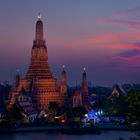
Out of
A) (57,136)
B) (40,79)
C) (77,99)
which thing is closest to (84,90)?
(77,99)

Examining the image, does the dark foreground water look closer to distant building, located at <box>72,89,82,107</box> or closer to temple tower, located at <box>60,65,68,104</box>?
temple tower, located at <box>60,65,68,104</box>

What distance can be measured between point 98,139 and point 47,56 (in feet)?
126

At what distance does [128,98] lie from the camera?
19.6 m

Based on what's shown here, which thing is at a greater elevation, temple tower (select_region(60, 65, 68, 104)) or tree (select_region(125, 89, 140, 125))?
temple tower (select_region(60, 65, 68, 104))

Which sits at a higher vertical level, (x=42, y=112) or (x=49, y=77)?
(x=49, y=77)

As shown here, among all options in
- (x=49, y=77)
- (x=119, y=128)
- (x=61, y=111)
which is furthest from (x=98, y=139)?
(x=49, y=77)

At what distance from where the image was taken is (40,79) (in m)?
95.1

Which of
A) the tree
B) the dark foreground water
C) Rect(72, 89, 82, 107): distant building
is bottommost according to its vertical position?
the tree

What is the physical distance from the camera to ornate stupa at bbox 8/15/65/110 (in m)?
94.7

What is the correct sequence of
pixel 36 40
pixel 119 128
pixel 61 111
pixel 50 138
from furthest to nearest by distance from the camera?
pixel 36 40 < pixel 61 111 < pixel 119 128 < pixel 50 138

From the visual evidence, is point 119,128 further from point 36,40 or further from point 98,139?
point 36,40

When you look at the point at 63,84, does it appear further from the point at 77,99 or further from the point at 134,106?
the point at 134,106

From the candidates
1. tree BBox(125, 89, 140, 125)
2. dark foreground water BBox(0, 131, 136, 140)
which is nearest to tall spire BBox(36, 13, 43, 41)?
dark foreground water BBox(0, 131, 136, 140)

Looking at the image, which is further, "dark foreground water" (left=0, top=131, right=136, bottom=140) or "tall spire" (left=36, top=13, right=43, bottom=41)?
"tall spire" (left=36, top=13, right=43, bottom=41)
